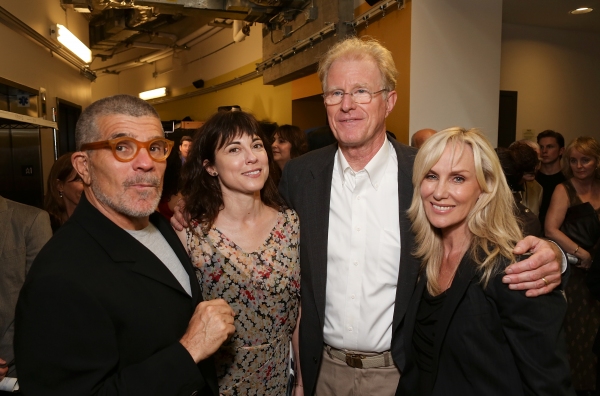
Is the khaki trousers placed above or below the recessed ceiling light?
below

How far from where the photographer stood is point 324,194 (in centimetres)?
212

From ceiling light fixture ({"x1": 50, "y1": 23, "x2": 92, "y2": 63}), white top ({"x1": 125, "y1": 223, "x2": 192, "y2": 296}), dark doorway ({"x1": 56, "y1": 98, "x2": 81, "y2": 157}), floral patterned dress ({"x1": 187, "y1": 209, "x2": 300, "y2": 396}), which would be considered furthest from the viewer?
dark doorway ({"x1": 56, "y1": 98, "x2": 81, "y2": 157})

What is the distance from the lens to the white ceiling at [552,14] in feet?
17.3

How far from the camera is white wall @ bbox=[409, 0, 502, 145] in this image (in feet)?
14.4

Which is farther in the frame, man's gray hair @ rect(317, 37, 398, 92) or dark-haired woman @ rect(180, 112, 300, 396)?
man's gray hair @ rect(317, 37, 398, 92)

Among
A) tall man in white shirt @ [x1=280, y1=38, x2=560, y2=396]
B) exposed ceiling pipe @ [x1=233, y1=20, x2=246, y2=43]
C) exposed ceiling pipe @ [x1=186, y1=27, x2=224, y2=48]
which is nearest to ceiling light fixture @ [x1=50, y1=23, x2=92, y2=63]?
exposed ceiling pipe @ [x1=233, y1=20, x2=246, y2=43]

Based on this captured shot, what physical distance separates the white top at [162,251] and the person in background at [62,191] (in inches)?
70.7

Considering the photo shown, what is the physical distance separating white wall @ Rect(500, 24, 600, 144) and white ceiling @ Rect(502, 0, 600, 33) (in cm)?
18

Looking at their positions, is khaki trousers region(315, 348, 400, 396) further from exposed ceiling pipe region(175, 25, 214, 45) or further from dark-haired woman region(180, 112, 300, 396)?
exposed ceiling pipe region(175, 25, 214, 45)

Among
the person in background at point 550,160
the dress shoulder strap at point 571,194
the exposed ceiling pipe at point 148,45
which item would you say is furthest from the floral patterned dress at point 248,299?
the exposed ceiling pipe at point 148,45

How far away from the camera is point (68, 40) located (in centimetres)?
755

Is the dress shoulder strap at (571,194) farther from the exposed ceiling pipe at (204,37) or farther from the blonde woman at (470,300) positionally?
the exposed ceiling pipe at (204,37)

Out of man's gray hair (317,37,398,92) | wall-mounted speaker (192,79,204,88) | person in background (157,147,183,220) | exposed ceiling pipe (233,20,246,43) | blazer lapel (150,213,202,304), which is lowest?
blazer lapel (150,213,202,304)

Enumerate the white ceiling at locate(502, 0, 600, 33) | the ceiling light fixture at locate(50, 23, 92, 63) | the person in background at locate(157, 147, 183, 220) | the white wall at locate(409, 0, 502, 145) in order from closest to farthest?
the person in background at locate(157, 147, 183, 220) < the white wall at locate(409, 0, 502, 145) < the white ceiling at locate(502, 0, 600, 33) < the ceiling light fixture at locate(50, 23, 92, 63)
